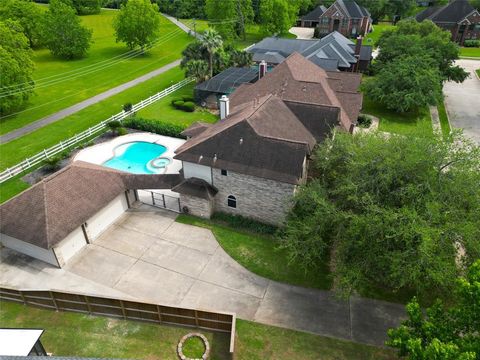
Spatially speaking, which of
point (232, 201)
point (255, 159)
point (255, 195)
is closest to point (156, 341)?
point (232, 201)

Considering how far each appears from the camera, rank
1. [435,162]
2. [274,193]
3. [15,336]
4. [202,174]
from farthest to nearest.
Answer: [202,174]
[274,193]
[435,162]
[15,336]

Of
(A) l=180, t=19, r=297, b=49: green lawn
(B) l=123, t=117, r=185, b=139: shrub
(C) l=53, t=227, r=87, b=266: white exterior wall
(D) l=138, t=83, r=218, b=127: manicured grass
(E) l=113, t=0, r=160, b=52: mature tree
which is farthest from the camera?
(A) l=180, t=19, r=297, b=49: green lawn

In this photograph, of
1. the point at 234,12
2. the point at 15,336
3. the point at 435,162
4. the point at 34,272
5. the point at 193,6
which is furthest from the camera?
the point at 193,6

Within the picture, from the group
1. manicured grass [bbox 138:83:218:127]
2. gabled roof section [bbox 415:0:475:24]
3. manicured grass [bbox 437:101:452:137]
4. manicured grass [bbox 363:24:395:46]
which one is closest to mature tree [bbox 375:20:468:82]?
manicured grass [bbox 437:101:452:137]

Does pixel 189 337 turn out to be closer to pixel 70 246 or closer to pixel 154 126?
pixel 70 246

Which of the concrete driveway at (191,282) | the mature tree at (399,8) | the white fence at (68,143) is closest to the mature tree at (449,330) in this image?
the concrete driveway at (191,282)

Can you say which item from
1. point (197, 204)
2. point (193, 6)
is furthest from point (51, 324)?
point (193, 6)

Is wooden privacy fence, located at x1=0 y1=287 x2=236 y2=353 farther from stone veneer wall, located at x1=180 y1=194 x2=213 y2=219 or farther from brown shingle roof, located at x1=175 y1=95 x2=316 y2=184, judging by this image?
brown shingle roof, located at x1=175 y1=95 x2=316 y2=184

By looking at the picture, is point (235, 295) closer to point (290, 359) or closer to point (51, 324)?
point (290, 359)
